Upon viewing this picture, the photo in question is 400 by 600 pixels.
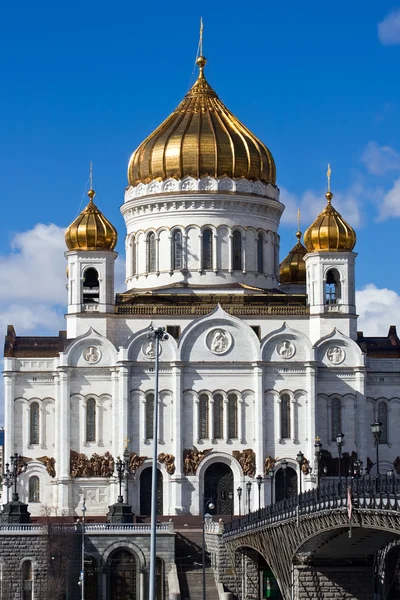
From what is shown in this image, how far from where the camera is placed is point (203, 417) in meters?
84.8

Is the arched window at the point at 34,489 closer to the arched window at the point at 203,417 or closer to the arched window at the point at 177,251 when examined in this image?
the arched window at the point at 203,417

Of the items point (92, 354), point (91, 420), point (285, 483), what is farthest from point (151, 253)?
point (285, 483)

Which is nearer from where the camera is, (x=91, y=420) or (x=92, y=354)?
(x=91, y=420)

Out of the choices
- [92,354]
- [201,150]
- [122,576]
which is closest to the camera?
[122,576]

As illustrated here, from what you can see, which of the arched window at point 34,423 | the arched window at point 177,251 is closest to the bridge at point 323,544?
the arched window at point 34,423

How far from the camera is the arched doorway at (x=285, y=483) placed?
84.2 metres

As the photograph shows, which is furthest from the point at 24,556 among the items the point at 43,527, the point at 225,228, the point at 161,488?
the point at 225,228

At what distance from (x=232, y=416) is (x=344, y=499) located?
3593cm

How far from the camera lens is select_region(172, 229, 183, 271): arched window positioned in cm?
9031

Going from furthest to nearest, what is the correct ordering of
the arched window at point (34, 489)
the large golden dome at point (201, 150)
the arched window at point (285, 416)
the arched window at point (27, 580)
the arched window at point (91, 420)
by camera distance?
the large golden dome at point (201, 150)
the arched window at point (34, 489)
the arched window at point (91, 420)
the arched window at point (285, 416)
the arched window at point (27, 580)

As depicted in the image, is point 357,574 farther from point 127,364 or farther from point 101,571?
point 127,364

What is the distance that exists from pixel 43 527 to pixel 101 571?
3249 millimetres

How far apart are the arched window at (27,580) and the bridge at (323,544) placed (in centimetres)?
815

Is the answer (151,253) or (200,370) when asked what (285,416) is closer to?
(200,370)
